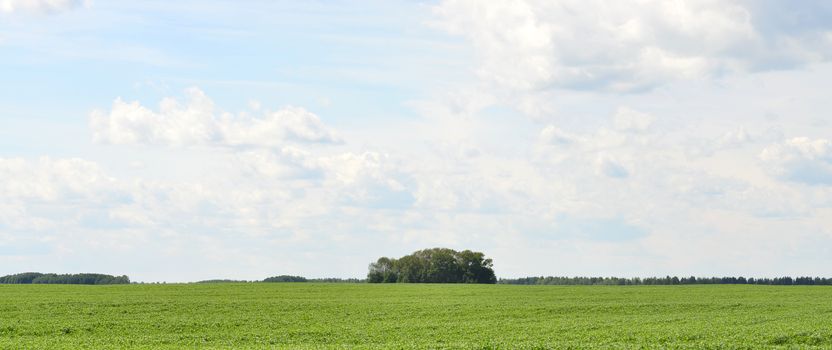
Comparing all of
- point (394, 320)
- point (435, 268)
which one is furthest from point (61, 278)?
point (394, 320)

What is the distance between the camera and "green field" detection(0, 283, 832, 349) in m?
42.7

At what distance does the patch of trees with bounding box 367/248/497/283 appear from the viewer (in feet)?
495

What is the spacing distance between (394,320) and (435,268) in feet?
310

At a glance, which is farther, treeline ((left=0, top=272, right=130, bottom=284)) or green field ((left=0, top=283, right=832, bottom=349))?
treeline ((left=0, top=272, right=130, bottom=284))

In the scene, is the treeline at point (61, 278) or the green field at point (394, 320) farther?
the treeline at point (61, 278)

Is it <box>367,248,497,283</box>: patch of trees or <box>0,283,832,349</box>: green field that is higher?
<box>367,248,497,283</box>: patch of trees

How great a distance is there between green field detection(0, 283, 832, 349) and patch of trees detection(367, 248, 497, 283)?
59.0 m

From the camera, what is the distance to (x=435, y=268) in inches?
6024

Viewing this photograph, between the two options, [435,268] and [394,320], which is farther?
[435,268]

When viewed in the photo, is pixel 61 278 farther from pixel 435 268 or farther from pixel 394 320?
pixel 394 320

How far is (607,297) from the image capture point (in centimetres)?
8681

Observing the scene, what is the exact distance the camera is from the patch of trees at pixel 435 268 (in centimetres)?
15075

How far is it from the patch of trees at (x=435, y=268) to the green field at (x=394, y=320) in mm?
59034

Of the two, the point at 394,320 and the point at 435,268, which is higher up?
the point at 435,268
